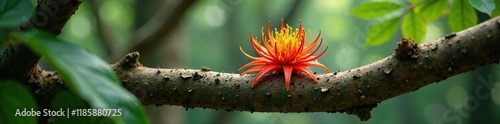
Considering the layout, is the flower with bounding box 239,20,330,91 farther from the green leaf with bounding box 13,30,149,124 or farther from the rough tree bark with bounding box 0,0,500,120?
the green leaf with bounding box 13,30,149,124

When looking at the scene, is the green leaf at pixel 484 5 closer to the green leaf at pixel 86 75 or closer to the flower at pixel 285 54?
the flower at pixel 285 54

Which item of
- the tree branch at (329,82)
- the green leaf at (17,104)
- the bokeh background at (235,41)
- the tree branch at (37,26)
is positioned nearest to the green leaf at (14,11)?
the green leaf at (17,104)

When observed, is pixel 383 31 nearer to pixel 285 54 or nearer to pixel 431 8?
pixel 431 8

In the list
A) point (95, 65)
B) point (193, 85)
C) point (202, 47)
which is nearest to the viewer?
point (95, 65)

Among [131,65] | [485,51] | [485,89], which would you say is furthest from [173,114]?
[485,89]

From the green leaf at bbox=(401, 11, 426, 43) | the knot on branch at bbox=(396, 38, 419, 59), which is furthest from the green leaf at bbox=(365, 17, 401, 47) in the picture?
the knot on branch at bbox=(396, 38, 419, 59)

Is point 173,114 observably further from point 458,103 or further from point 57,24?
point 458,103

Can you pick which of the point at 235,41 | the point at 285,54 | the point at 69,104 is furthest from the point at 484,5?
the point at 235,41
